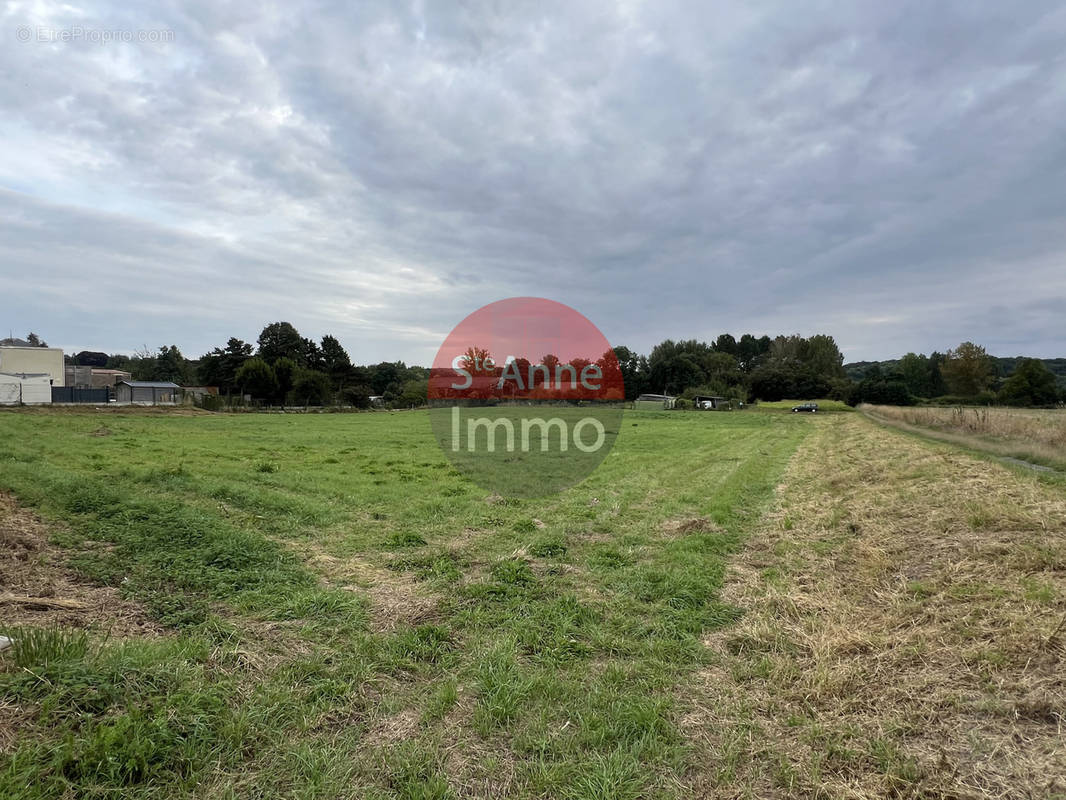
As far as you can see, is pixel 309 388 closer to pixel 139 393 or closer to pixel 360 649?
pixel 139 393

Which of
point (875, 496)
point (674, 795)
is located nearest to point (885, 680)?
point (674, 795)

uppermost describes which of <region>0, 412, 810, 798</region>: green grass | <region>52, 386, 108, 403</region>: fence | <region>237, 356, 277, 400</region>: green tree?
<region>237, 356, 277, 400</region>: green tree

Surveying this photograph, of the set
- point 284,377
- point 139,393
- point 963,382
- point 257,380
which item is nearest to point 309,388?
point 284,377

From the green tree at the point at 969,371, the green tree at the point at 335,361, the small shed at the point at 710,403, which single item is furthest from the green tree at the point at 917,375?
the green tree at the point at 335,361

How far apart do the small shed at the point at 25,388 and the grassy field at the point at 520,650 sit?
2139 inches

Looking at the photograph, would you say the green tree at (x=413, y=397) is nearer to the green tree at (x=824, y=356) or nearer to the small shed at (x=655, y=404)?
the small shed at (x=655, y=404)

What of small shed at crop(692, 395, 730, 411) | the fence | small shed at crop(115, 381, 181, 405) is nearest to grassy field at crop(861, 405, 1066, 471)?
small shed at crop(692, 395, 730, 411)

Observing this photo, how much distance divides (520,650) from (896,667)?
3237mm

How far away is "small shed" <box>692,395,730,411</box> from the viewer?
7998 cm

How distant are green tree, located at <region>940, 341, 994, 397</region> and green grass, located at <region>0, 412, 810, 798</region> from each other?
11055 cm

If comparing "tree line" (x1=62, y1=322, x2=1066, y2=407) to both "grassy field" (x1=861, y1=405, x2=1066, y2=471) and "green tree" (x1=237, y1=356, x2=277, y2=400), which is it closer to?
"green tree" (x1=237, y1=356, x2=277, y2=400)

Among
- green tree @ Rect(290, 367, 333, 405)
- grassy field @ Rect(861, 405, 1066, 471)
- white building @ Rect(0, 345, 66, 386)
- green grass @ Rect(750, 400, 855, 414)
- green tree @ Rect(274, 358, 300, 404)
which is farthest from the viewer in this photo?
green grass @ Rect(750, 400, 855, 414)

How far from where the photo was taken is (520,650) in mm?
4641

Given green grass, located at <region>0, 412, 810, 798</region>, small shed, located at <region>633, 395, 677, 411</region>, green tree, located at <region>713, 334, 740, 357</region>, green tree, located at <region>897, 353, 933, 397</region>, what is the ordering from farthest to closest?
Result: green tree, located at <region>713, 334, 740, 357</region>
green tree, located at <region>897, 353, 933, 397</region>
small shed, located at <region>633, 395, 677, 411</region>
green grass, located at <region>0, 412, 810, 798</region>
